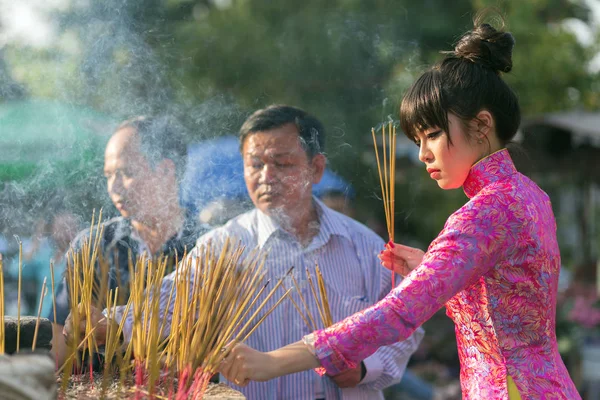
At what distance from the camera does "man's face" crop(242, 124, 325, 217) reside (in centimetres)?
223

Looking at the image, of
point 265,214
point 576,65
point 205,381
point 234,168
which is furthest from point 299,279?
point 576,65

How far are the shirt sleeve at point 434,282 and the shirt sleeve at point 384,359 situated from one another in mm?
673

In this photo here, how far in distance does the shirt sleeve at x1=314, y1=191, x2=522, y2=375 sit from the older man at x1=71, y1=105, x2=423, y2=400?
667 millimetres

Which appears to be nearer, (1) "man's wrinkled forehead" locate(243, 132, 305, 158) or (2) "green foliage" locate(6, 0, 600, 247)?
(1) "man's wrinkled forehead" locate(243, 132, 305, 158)

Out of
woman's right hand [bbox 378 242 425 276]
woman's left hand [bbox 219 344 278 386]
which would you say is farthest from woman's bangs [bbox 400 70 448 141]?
woman's left hand [bbox 219 344 278 386]

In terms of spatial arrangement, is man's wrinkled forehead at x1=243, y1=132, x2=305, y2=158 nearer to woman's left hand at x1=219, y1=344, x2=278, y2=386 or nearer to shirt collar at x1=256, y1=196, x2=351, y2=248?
shirt collar at x1=256, y1=196, x2=351, y2=248

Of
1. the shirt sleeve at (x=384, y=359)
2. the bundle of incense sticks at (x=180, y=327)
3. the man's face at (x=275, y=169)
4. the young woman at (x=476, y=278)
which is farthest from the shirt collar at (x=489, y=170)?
the man's face at (x=275, y=169)

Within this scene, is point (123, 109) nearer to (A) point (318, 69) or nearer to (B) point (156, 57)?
(B) point (156, 57)

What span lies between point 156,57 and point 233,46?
Answer: 3376mm

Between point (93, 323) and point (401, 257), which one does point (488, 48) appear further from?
point (93, 323)

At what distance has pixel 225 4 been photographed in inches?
283

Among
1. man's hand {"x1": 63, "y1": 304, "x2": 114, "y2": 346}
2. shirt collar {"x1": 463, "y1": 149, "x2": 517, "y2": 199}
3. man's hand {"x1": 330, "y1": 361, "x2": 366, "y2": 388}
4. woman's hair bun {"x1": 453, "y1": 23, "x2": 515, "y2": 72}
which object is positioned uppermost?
woman's hair bun {"x1": 453, "y1": 23, "x2": 515, "y2": 72}

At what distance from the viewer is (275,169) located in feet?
7.33

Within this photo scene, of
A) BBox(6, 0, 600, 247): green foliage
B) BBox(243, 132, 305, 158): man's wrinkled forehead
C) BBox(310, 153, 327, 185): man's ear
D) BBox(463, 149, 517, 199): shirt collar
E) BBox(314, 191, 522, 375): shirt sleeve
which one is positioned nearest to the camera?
BBox(314, 191, 522, 375): shirt sleeve
